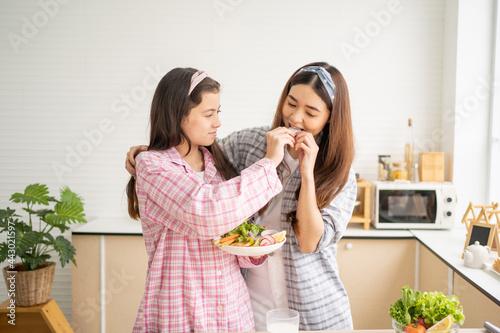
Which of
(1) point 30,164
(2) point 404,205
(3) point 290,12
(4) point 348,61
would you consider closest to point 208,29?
(3) point 290,12

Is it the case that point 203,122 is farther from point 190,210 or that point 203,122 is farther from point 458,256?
point 458,256

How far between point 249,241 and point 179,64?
2477 mm

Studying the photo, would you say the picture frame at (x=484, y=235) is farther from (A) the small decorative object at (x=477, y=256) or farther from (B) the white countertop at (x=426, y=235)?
(A) the small decorative object at (x=477, y=256)

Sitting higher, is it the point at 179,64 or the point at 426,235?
the point at 179,64

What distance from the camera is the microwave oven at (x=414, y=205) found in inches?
127

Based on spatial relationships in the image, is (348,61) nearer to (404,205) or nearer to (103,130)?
(404,205)

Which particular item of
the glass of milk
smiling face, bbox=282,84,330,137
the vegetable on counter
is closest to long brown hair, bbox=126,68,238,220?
smiling face, bbox=282,84,330,137

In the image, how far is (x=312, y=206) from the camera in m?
1.59

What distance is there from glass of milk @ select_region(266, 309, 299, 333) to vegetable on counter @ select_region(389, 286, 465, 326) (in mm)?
281

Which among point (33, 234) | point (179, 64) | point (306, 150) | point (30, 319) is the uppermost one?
point (179, 64)

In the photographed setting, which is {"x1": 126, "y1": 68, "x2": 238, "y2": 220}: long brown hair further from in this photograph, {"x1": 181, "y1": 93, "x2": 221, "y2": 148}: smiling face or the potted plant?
the potted plant

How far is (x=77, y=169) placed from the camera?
3646mm

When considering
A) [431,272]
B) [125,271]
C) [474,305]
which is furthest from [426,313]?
[125,271]

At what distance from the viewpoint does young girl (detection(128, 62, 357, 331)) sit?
1.61 m
